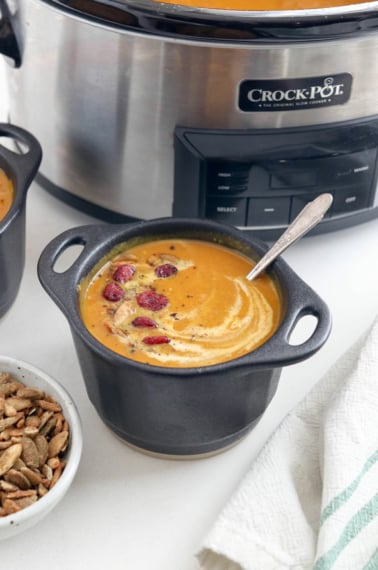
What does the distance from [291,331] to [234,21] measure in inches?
11.1

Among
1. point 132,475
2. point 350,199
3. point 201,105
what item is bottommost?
Result: point 132,475

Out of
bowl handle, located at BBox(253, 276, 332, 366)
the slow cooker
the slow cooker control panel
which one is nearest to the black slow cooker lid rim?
the slow cooker

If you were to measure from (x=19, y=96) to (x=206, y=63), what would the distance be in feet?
0.87

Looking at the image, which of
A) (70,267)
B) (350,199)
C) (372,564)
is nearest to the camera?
(372,564)

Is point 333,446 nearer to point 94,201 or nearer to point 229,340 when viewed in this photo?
point 229,340

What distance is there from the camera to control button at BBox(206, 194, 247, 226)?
103 centimetres

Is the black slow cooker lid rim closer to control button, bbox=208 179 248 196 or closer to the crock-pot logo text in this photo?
the crock-pot logo text

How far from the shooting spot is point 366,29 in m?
0.91

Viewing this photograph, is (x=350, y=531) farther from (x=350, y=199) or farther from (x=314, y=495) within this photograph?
(x=350, y=199)

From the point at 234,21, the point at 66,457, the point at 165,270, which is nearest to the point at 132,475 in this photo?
the point at 66,457

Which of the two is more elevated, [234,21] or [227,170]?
[234,21]

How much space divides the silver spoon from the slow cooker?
0.09 m

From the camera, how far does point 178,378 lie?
2.52ft

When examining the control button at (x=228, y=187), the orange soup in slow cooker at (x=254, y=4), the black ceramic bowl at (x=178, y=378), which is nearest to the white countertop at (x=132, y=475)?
the black ceramic bowl at (x=178, y=378)
